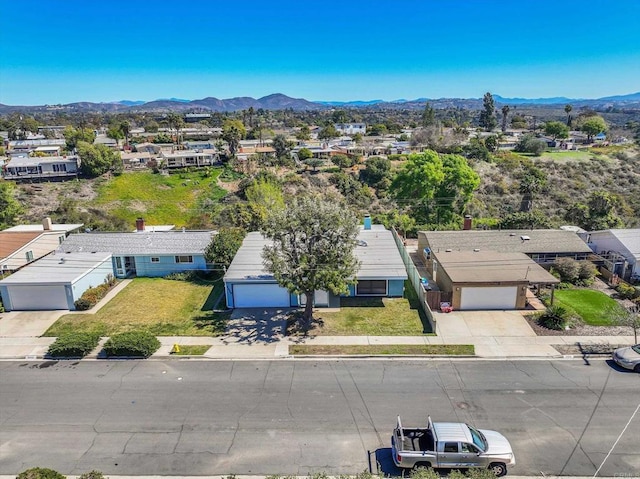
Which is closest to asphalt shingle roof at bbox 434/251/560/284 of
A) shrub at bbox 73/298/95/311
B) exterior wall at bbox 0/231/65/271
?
shrub at bbox 73/298/95/311

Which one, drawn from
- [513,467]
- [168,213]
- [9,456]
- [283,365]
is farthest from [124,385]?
[168,213]

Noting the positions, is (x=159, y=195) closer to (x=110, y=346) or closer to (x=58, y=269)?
(x=58, y=269)

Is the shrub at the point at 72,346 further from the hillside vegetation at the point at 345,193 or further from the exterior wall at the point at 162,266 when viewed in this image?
the hillside vegetation at the point at 345,193

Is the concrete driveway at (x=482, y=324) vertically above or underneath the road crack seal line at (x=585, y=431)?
underneath

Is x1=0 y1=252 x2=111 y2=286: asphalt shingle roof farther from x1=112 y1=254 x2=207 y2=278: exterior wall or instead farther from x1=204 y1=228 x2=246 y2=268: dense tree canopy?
x1=204 y1=228 x2=246 y2=268: dense tree canopy

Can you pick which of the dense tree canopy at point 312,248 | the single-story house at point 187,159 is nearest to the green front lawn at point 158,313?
the dense tree canopy at point 312,248

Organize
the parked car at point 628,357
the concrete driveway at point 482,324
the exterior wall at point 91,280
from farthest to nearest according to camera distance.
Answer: the exterior wall at point 91,280 → the concrete driveway at point 482,324 → the parked car at point 628,357

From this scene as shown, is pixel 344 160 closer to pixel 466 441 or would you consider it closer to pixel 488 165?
pixel 488 165
